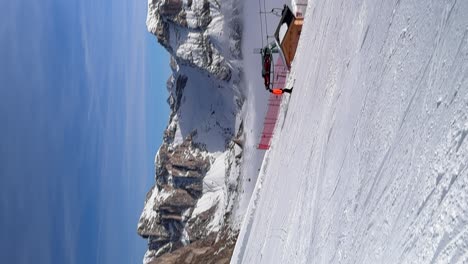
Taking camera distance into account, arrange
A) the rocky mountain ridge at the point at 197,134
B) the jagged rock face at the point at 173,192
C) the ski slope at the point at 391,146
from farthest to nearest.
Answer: the jagged rock face at the point at 173,192
the rocky mountain ridge at the point at 197,134
the ski slope at the point at 391,146

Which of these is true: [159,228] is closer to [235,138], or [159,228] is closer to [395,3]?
[235,138]

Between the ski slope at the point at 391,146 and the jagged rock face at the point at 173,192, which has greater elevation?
the ski slope at the point at 391,146

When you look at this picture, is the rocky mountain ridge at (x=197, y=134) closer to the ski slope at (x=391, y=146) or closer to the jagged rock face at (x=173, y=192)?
the jagged rock face at (x=173, y=192)

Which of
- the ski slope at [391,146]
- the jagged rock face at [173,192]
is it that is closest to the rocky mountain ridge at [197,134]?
the jagged rock face at [173,192]

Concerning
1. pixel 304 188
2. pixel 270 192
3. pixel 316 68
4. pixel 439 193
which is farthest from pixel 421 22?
pixel 270 192

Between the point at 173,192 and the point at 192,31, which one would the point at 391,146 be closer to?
the point at 192,31

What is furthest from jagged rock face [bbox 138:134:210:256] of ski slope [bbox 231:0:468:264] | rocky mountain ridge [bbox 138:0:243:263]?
ski slope [bbox 231:0:468:264]
